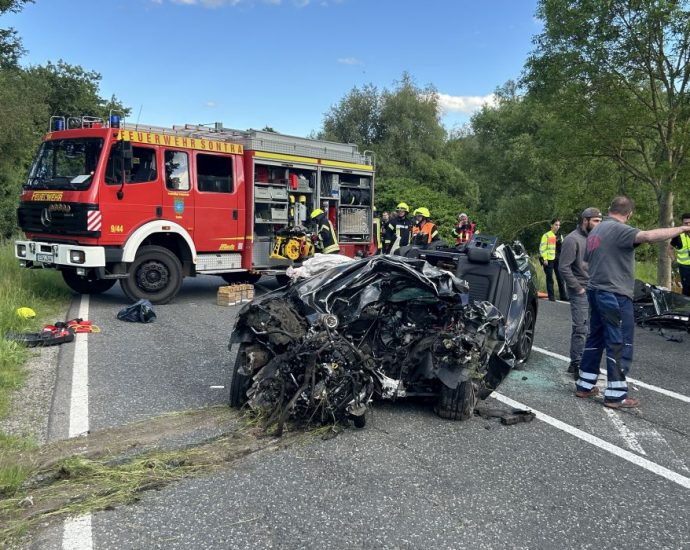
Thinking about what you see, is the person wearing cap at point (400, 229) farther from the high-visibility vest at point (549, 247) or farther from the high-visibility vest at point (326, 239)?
the high-visibility vest at point (549, 247)

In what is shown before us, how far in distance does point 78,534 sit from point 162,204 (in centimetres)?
752

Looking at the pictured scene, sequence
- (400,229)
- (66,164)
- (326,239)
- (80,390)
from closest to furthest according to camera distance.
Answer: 1. (80,390)
2. (66,164)
3. (326,239)
4. (400,229)

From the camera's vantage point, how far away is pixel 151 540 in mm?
2953

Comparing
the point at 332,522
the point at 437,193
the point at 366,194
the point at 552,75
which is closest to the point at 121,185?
the point at 366,194

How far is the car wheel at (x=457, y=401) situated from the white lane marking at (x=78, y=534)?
264cm

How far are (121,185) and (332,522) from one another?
297 inches

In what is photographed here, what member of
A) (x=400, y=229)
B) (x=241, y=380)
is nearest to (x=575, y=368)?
(x=241, y=380)

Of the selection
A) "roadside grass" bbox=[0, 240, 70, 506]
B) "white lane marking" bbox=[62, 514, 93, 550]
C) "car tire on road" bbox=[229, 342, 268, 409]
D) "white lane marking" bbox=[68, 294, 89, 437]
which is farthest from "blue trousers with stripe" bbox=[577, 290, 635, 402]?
"roadside grass" bbox=[0, 240, 70, 506]

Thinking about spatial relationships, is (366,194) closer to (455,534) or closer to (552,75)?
(552,75)

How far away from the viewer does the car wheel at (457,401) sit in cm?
470

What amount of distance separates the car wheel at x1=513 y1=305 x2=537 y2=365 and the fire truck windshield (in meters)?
6.61

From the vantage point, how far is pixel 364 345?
15.8 ft

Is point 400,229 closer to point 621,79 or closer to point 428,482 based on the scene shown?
point 621,79

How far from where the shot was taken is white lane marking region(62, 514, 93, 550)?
2.86 meters
